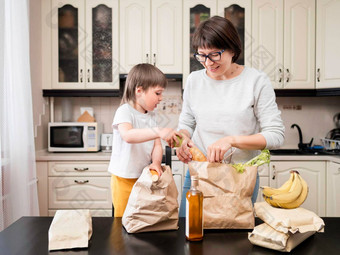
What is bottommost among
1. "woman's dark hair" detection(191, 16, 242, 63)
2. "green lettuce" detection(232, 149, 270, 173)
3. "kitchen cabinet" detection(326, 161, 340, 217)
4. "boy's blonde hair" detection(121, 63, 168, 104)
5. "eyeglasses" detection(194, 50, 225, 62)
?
"kitchen cabinet" detection(326, 161, 340, 217)

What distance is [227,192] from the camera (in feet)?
3.43

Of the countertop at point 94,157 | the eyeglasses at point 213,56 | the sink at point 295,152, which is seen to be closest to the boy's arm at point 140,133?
the eyeglasses at point 213,56

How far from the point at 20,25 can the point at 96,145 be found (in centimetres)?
122

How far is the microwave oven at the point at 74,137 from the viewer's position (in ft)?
10.1

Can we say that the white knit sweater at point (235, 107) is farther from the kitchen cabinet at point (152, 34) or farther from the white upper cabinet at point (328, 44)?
the white upper cabinet at point (328, 44)

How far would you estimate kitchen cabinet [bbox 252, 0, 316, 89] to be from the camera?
122 inches

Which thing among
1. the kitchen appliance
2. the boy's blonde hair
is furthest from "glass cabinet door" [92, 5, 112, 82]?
the boy's blonde hair

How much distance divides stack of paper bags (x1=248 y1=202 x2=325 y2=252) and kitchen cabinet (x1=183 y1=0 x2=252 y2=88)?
7.58 feet

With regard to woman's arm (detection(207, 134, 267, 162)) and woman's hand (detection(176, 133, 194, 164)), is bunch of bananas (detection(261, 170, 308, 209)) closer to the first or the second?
woman's arm (detection(207, 134, 267, 162))

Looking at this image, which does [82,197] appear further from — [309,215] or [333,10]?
[333,10]

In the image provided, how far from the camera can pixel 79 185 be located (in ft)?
9.67

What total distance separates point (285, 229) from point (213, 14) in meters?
2.59

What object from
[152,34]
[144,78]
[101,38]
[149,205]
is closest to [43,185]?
[101,38]

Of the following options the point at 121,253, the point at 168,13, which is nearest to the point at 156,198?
the point at 121,253
